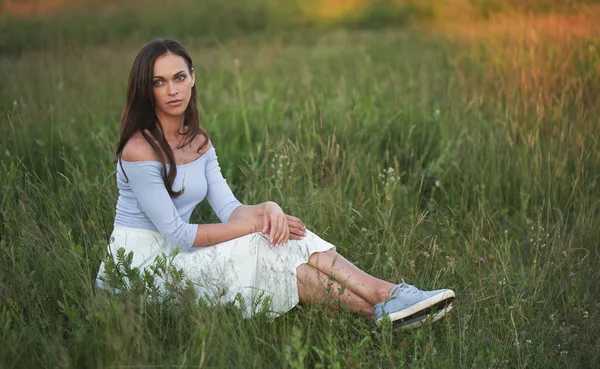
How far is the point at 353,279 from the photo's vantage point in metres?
2.94

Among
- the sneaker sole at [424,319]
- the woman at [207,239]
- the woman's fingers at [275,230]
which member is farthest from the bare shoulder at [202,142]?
the sneaker sole at [424,319]

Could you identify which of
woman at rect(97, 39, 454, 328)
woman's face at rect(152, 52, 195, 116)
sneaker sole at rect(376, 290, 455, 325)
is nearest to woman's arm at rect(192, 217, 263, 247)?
woman at rect(97, 39, 454, 328)

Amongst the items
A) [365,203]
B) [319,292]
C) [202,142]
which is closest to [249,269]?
[319,292]

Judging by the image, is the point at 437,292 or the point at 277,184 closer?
the point at 437,292

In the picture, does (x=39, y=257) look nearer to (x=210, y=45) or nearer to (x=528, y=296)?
(x=528, y=296)

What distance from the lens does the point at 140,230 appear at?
10.0 feet

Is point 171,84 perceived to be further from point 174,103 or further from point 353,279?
point 353,279

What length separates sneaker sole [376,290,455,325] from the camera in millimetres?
2768

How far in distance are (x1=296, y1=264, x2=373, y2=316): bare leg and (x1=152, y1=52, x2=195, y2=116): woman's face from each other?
0.94 metres

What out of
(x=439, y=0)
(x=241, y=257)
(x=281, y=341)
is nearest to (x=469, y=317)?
(x=281, y=341)

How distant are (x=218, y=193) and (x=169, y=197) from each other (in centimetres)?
45

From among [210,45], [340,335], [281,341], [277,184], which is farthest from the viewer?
[210,45]

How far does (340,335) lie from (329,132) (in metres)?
1.80

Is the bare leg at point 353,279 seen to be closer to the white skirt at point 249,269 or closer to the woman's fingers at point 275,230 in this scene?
the white skirt at point 249,269
